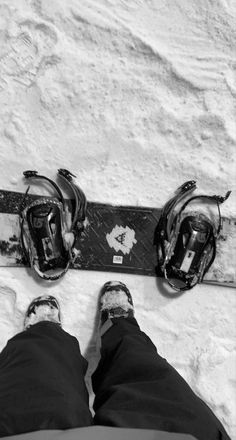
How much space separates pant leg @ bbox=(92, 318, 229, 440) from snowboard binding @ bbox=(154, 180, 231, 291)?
0.41m

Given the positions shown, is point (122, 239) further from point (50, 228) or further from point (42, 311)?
point (42, 311)

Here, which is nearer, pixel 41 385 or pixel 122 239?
pixel 41 385

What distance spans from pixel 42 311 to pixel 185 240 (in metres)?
0.62

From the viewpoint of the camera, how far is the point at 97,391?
118 cm

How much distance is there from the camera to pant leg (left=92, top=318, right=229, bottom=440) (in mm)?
902

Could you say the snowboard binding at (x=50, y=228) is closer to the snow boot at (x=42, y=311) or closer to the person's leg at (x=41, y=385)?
the snow boot at (x=42, y=311)

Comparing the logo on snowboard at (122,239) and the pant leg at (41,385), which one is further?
the logo on snowboard at (122,239)

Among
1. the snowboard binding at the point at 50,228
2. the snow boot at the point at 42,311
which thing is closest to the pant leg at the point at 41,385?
the snow boot at the point at 42,311

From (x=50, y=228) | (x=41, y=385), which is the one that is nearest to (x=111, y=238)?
(x=50, y=228)

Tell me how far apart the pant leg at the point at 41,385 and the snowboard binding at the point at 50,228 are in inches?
12.6

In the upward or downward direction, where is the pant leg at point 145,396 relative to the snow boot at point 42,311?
upward

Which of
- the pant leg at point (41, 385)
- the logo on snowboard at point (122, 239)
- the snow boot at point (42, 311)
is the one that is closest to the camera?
the pant leg at point (41, 385)

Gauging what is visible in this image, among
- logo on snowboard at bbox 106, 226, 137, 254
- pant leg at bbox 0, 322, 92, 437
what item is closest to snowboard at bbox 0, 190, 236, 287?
logo on snowboard at bbox 106, 226, 137, 254

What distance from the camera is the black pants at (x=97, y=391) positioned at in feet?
2.93
